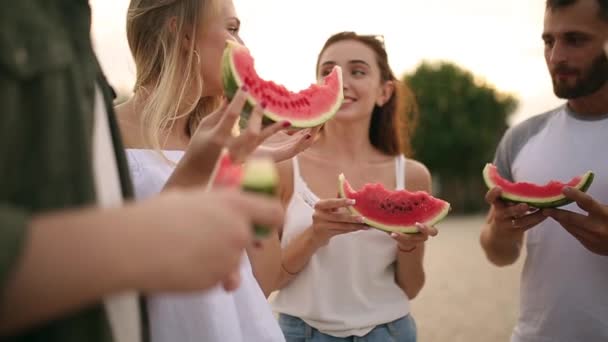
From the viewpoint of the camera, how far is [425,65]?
46031 millimetres

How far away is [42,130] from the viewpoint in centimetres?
103

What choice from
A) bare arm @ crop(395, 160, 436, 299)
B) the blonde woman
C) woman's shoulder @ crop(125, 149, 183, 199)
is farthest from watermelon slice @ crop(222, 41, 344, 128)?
bare arm @ crop(395, 160, 436, 299)

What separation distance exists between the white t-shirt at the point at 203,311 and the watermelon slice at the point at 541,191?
1565mm

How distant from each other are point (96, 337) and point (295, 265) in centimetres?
224

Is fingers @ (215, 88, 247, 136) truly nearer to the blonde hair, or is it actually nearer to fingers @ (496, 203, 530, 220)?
the blonde hair

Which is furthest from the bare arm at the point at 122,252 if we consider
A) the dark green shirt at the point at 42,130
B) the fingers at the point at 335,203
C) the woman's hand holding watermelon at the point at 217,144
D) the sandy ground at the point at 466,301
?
the sandy ground at the point at 466,301

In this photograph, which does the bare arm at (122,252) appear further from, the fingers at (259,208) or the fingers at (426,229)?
the fingers at (426,229)

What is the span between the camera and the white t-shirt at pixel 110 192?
1.27 metres

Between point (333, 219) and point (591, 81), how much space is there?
165 cm

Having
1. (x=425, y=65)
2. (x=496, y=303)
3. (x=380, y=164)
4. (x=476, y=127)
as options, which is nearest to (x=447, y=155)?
(x=476, y=127)

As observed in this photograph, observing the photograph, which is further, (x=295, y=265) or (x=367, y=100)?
(x=367, y=100)

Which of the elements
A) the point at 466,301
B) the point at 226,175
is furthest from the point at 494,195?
the point at 466,301

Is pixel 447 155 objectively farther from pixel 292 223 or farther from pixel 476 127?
pixel 292 223

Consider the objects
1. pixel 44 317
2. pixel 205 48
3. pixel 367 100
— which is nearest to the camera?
pixel 44 317
